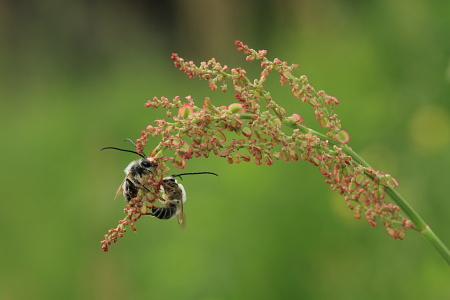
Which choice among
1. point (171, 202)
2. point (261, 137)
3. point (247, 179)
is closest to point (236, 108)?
point (261, 137)

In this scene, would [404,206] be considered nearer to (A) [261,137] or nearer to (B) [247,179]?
(A) [261,137]

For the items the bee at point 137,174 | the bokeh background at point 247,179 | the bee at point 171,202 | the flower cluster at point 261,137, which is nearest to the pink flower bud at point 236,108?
the flower cluster at point 261,137

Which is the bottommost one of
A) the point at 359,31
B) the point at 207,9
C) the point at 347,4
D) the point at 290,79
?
the point at 290,79

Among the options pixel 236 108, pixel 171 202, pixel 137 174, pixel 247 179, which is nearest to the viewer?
pixel 236 108

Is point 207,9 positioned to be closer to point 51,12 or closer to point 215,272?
point 51,12

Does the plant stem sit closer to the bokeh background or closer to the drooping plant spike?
the drooping plant spike

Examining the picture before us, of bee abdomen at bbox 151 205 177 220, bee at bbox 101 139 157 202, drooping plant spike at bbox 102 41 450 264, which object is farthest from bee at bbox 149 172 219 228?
drooping plant spike at bbox 102 41 450 264

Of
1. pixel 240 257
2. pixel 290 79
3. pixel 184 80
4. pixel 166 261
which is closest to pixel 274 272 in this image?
pixel 240 257

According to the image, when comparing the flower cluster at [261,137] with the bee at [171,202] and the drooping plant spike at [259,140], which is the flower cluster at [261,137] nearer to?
the drooping plant spike at [259,140]
